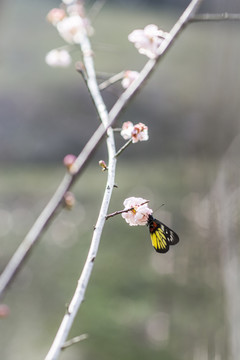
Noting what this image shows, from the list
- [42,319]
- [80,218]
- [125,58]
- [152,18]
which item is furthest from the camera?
[152,18]

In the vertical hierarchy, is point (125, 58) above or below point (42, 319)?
above

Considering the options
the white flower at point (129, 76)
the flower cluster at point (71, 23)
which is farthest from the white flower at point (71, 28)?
the white flower at point (129, 76)

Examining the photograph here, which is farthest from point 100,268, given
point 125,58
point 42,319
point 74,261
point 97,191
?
point 125,58

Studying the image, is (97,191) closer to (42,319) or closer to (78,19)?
(42,319)

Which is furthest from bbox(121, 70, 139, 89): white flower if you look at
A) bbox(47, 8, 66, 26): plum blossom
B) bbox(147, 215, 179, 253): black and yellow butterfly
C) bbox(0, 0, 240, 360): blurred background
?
bbox(147, 215, 179, 253): black and yellow butterfly

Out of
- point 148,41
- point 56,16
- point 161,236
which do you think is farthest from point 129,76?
point 161,236

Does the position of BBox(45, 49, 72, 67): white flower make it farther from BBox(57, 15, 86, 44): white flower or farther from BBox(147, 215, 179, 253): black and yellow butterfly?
BBox(147, 215, 179, 253): black and yellow butterfly

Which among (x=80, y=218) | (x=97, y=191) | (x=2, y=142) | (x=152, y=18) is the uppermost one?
(x=152, y=18)
